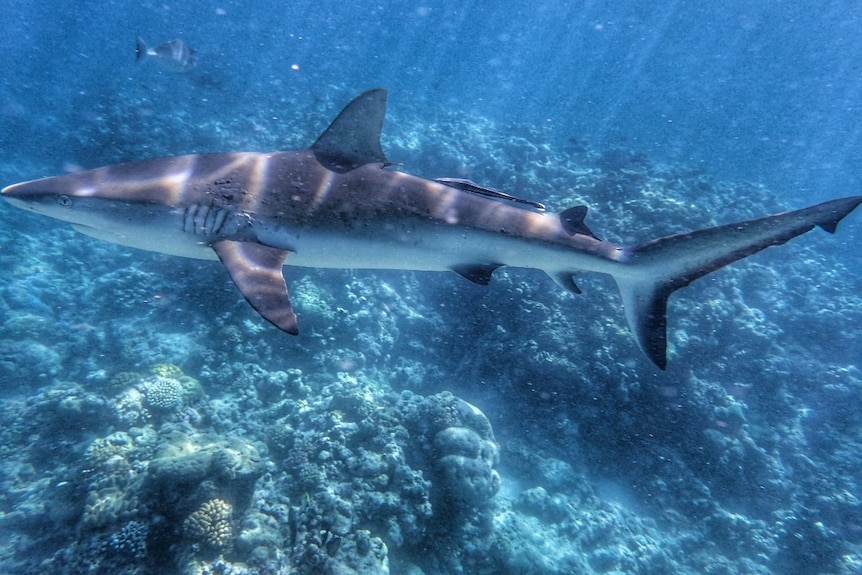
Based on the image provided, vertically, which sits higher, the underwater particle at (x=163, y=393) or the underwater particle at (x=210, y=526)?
the underwater particle at (x=210, y=526)

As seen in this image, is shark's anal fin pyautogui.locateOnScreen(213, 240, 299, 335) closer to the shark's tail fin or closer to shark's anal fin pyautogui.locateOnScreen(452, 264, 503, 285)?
shark's anal fin pyautogui.locateOnScreen(452, 264, 503, 285)

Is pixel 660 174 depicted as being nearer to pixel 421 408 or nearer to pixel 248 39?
pixel 421 408

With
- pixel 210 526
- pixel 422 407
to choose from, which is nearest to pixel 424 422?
pixel 422 407

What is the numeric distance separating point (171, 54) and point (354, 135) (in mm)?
12537

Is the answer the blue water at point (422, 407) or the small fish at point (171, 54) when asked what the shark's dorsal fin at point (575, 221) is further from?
the small fish at point (171, 54)

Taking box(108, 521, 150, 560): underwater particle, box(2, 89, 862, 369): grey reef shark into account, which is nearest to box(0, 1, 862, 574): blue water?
box(108, 521, 150, 560): underwater particle

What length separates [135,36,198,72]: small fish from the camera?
40.2 feet

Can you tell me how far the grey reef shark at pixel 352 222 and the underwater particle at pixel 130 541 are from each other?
3411 mm

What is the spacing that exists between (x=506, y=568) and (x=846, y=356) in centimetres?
1361

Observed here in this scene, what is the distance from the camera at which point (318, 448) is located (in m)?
6.14

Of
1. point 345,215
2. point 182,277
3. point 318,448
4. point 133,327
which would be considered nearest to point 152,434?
point 318,448

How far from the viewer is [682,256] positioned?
346 centimetres

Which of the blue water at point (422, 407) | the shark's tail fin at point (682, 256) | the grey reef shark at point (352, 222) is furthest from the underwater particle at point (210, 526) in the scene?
the shark's tail fin at point (682, 256)

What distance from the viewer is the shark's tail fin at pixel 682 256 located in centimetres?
286
